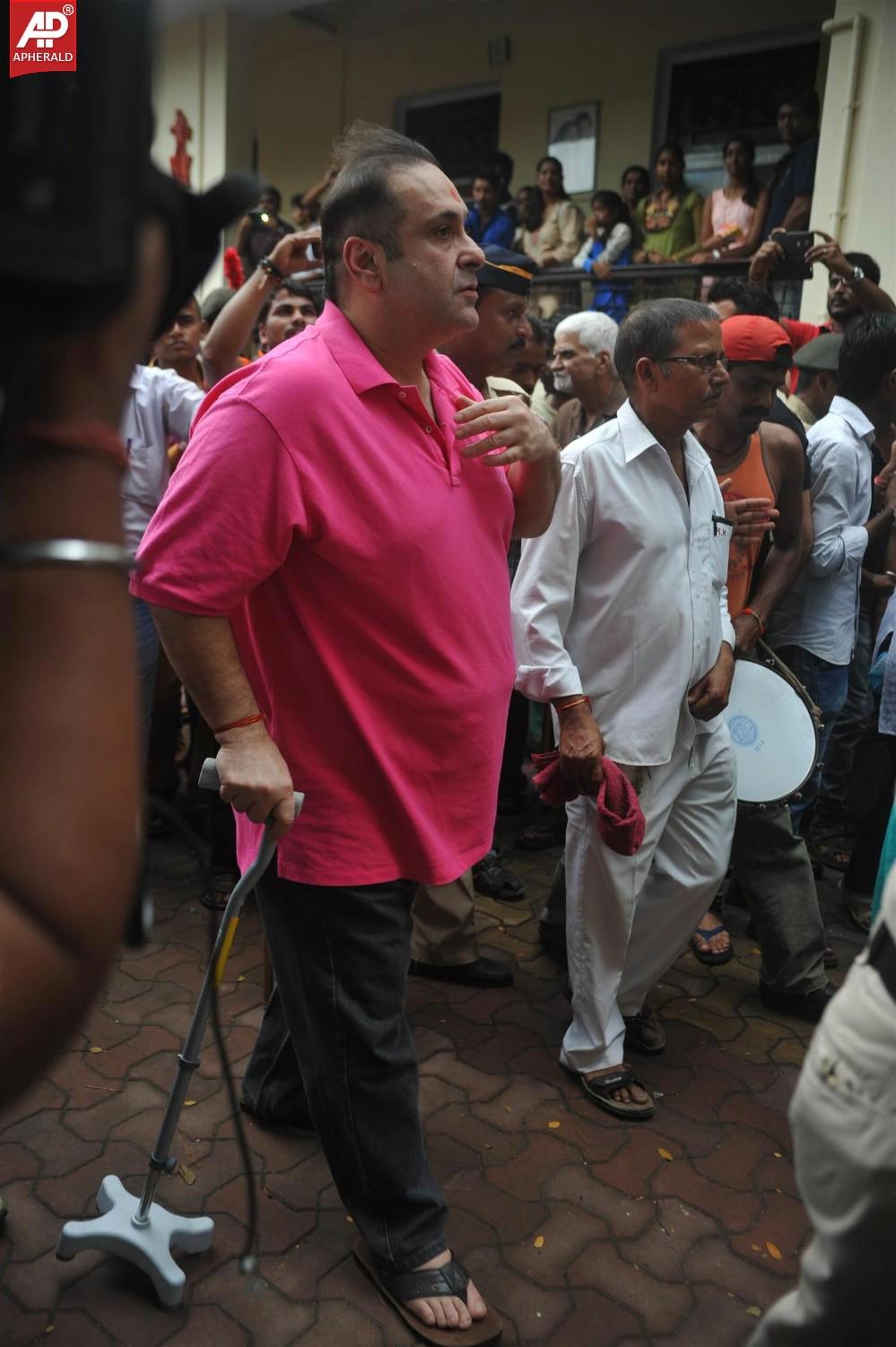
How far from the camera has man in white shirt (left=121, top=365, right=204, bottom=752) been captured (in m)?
4.43

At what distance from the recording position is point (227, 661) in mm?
2229

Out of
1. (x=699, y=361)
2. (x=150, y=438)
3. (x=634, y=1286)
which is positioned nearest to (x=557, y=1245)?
(x=634, y=1286)

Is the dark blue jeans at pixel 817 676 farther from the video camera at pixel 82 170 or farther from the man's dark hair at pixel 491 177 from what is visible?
the man's dark hair at pixel 491 177

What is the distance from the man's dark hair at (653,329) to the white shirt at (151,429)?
1854 millimetres

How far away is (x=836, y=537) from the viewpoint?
15.3 ft

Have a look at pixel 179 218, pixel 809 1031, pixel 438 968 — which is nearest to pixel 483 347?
pixel 438 968

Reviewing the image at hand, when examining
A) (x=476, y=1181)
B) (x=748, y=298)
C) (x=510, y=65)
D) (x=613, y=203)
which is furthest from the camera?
(x=510, y=65)

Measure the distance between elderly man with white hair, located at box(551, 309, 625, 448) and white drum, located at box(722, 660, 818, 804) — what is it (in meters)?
1.89

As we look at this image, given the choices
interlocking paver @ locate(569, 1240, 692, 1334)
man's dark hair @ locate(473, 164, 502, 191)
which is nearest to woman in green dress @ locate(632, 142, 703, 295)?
man's dark hair @ locate(473, 164, 502, 191)

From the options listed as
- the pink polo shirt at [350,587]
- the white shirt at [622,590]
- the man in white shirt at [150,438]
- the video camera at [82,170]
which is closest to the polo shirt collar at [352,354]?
the pink polo shirt at [350,587]

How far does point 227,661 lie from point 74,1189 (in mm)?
1529

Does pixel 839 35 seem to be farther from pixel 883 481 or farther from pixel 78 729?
pixel 78 729

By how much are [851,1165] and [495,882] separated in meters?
3.50

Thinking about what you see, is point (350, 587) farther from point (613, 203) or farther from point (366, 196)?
point (613, 203)
